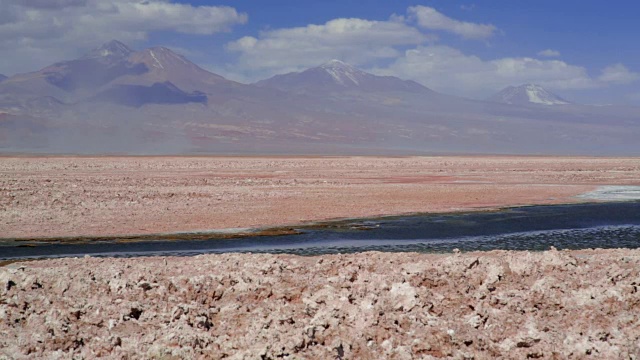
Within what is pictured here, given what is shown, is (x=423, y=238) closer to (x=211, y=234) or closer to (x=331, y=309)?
(x=211, y=234)

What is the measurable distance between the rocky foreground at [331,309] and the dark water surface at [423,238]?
7043 mm

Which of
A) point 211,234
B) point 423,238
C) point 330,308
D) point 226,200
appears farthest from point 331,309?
point 226,200

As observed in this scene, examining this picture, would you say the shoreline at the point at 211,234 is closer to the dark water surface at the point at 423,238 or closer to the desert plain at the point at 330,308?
the dark water surface at the point at 423,238

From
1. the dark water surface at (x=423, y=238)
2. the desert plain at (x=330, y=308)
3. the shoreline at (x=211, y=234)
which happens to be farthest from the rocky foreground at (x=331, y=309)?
the shoreline at (x=211, y=234)

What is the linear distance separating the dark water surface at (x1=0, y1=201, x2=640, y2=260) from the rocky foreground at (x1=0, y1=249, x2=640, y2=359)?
704cm

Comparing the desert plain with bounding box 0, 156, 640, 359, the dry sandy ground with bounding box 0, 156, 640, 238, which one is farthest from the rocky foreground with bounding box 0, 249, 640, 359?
the dry sandy ground with bounding box 0, 156, 640, 238

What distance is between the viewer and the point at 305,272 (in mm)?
12922

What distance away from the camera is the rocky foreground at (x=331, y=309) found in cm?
945

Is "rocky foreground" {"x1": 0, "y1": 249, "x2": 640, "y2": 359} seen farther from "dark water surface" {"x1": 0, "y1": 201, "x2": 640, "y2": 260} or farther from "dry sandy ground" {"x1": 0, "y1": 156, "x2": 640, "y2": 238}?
"dry sandy ground" {"x1": 0, "y1": 156, "x2": 640, "y2": 238}

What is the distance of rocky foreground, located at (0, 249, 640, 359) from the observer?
31.0ft

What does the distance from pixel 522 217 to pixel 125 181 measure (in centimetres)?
2498

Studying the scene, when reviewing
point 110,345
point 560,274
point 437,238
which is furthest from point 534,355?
point 437,238

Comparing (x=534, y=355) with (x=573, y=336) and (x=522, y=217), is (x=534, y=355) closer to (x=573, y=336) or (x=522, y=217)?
(x=573, y=336)

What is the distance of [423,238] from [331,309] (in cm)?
1271
